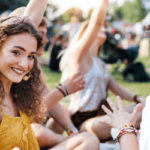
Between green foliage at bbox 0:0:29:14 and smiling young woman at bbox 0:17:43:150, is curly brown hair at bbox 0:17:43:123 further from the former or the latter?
green foliage at bbox 0:0:29:14

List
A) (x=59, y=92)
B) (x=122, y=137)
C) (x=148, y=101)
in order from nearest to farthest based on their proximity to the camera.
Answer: (x=148, y=101)
(x=122, y=137)
(x=59, y=92)

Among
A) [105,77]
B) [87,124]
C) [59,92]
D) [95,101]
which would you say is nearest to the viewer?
[59,92]

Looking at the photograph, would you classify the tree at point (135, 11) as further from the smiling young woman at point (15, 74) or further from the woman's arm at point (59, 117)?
the smiling young woman at point (15, 74)

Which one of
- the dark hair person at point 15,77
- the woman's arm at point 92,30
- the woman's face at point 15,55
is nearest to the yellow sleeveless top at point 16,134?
the dark hair person at point 15,77

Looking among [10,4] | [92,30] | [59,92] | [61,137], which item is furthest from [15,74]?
[10,4]

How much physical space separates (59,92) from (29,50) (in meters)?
0.53

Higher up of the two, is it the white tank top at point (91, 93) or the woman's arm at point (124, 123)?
the woman's arm at point (124, 123)

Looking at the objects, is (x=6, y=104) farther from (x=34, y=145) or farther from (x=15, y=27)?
(x=15, y=27)

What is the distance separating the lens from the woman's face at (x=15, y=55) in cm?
130

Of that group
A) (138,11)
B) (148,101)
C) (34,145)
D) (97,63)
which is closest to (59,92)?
(34,145)

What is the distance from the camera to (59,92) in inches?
69.0

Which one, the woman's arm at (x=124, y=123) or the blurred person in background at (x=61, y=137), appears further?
the blurred person in background at (x=61, y=137)

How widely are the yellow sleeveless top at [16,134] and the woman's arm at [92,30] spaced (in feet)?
3.81

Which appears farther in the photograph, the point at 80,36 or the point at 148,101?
the point at 80,36
